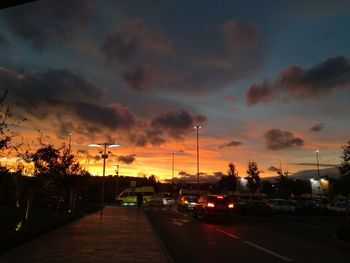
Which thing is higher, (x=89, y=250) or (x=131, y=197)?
(x=131, y=197)

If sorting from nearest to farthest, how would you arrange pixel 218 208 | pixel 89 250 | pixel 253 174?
pixel 89 250 < pixel 218 208 < pixel 253 174

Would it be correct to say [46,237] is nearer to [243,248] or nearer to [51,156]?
[243,248]

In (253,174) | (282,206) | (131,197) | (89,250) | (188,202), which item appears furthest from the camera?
(253,174)

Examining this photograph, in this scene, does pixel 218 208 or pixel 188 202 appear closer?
pixel 218 208

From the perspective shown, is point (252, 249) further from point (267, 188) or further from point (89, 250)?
point (267, 188)

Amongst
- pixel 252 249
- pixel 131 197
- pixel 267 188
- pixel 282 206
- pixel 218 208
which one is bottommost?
pixel 252 249

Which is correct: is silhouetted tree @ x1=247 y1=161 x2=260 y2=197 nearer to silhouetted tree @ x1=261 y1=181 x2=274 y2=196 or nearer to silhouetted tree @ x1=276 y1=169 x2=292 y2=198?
silhouetted tree @ x1=276 y1=169 x2=292 y2=198

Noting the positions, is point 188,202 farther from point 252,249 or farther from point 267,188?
point 267,188

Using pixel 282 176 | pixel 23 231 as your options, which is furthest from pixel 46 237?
pixel 282 176

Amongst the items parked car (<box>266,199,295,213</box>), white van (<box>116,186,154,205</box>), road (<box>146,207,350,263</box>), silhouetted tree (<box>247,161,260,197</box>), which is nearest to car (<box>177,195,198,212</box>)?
parked car (<box>266,199,295,213</box>)

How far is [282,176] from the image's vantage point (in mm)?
88938

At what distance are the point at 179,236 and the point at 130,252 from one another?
6193mm

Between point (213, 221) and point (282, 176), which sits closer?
point (213, 221)

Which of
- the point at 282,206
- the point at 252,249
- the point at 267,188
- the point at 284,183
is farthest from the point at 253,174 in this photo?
the point at 252,249
